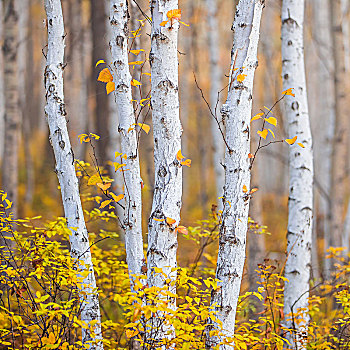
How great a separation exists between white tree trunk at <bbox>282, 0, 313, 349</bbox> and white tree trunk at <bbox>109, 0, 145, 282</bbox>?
1.73 metres

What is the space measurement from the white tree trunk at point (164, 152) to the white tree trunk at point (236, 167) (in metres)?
0.40

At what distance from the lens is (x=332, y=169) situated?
6465mm

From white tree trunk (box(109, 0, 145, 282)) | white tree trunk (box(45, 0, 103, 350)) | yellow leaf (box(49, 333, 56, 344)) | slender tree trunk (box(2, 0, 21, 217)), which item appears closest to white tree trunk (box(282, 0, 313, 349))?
Result: white tree trunk (box(109, 0, 145, 282))

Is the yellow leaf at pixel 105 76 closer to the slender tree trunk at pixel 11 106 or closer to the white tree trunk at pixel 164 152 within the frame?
the white tree trunk at pixel 164 152

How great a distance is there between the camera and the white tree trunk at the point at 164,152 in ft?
9.76

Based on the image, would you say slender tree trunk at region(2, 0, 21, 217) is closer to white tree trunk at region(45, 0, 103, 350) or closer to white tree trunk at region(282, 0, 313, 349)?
white tree trunk at region(45, 0, 103, 350)

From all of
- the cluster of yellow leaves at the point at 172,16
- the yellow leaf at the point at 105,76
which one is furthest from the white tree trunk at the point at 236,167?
the yellow leaf at the point at 105,76

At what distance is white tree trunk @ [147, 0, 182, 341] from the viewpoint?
9.76 feet

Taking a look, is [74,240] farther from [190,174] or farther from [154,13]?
[190,174]

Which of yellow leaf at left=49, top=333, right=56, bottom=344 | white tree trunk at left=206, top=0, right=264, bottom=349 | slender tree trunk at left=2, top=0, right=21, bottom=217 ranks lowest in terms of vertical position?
yellow leaf at left=49, top=333, right=56, bottom=344

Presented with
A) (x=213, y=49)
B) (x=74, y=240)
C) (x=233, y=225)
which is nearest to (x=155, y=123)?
(x=233, y=225)

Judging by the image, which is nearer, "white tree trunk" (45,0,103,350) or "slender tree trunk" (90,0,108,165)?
"white tree trunk" (45,0,103,350)

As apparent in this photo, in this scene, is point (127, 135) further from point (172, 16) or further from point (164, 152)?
point (172, 16)

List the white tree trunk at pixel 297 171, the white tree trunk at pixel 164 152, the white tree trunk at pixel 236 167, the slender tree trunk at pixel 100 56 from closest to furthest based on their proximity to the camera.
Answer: the white tree trunk at pixel 164 152 → the white tree trunk at pixel 236 167 → the white tree trunk at pixel 297 171 → the slender tree trunk at pixel 100 56
